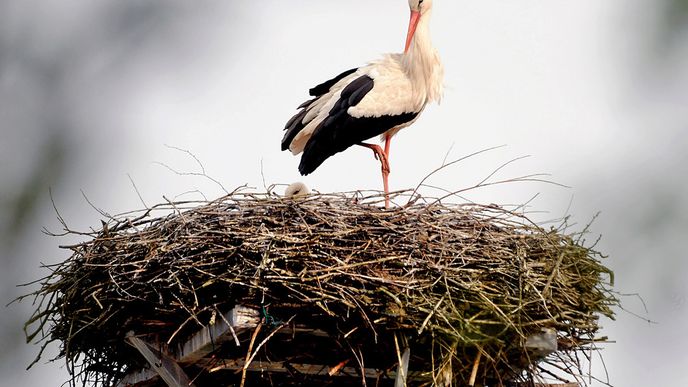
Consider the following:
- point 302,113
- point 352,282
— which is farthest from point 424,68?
point 352,282

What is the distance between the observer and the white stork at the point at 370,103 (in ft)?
20.1

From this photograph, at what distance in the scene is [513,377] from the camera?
4266 millimetres

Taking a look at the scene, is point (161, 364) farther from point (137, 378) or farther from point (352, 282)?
point (352, 282)

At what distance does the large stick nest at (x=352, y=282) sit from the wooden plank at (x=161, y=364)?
45 mm

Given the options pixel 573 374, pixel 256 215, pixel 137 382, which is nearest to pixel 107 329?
pixel 137 382

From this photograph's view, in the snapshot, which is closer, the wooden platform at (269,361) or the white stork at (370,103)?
the wooden platform at (269,361)

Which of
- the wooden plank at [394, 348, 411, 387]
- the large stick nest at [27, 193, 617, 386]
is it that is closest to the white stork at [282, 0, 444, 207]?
the large stick nest at [27, 193, 617, 386]

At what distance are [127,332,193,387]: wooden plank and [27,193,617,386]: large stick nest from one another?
0.05 m

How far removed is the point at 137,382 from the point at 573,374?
6.58 ft

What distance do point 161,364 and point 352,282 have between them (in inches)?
36.4

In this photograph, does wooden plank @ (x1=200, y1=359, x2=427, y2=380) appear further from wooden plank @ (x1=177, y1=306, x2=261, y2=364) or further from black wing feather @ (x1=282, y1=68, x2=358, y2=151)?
black wing feather @ (x1=282, y1=68, x2=358, y2=151)

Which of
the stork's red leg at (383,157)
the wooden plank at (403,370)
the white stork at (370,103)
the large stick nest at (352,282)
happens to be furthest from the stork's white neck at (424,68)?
the wooden plank at (403,370)

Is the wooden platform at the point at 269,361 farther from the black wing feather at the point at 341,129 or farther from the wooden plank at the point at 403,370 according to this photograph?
the black wing feather at the point at 341,129

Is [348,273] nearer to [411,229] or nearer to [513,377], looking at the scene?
[411,229]
